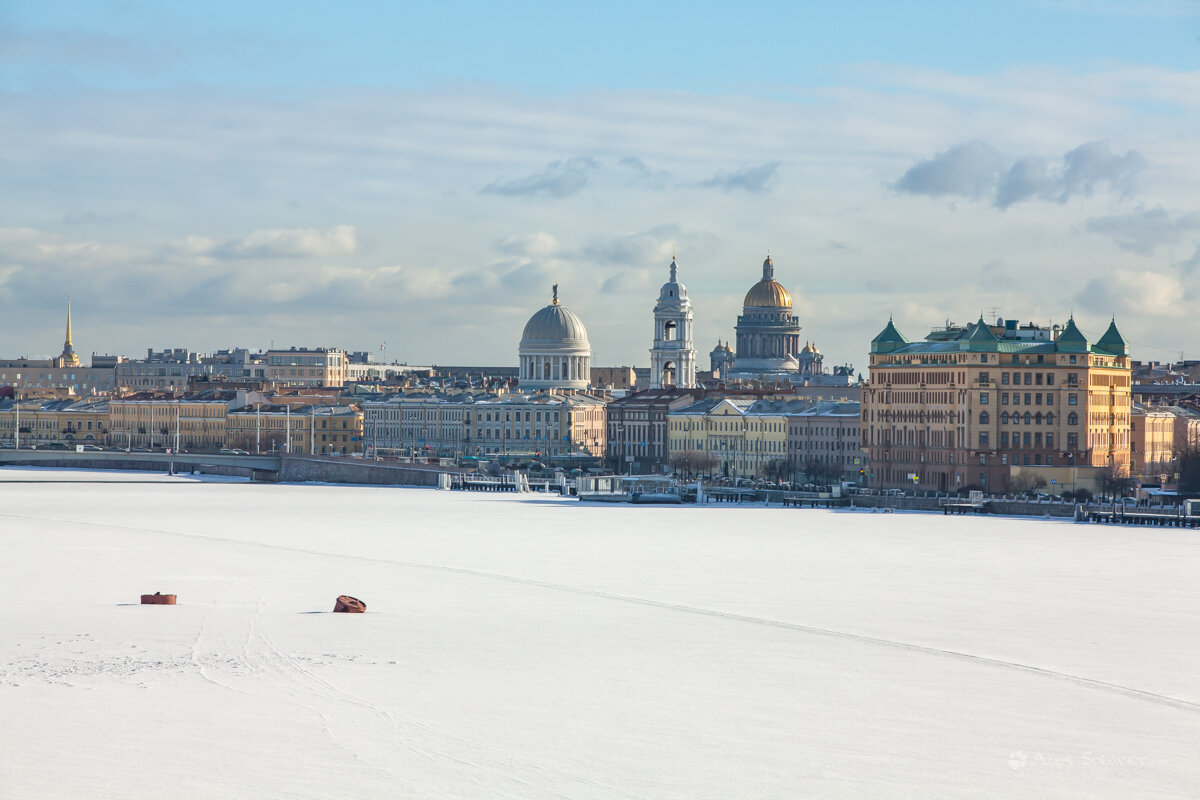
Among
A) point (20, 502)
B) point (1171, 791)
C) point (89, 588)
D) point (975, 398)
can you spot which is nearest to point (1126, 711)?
point (1171, 791)

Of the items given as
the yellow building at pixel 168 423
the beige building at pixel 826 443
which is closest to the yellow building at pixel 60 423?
the yellow building at pixel 168 423

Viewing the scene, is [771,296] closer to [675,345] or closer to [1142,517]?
[675,345]

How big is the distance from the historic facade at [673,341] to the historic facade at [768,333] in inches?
735

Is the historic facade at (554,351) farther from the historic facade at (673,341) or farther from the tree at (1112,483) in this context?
the tree at (1112,483)

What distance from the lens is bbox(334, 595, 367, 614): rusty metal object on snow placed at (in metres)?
37.2

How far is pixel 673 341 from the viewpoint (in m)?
178

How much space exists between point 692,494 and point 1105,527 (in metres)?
25.3

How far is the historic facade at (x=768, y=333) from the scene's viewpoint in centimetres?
19688

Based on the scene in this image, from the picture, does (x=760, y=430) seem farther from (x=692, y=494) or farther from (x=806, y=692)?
(x=806, y=692)

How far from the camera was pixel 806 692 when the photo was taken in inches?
1129

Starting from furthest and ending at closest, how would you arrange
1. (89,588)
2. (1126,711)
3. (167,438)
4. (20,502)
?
(167,438)
(20,502)
(89,588)
(1126,711)

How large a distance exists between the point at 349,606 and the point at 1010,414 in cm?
6659

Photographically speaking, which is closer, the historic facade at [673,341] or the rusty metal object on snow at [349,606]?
the rusty metal object on snow at [349,606]

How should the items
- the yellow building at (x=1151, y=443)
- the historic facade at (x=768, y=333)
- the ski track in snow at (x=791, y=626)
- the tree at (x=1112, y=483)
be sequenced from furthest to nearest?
the historic facade at (x=768, y=333), the yellow building at (x=1151, y=443), the tree at (x=1112, y=483), the ski track in snow at (x=791, y=626)
